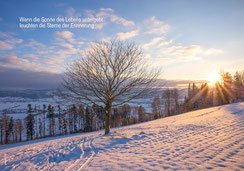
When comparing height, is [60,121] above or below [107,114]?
below

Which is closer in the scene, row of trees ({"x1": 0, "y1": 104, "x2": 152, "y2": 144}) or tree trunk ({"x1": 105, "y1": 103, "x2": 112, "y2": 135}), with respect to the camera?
tree trunk ({"x1": 105, "y1": 103, "x2": 112, "y2": 135})

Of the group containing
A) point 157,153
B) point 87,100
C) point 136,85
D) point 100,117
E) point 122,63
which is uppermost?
point 122,63

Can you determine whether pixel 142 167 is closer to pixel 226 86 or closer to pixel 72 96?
pixel 72 96

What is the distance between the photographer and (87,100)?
9094 mm

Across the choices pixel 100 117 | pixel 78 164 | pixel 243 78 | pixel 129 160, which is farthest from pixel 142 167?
pixel 243 78

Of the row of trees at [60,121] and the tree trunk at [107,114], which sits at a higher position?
the tree trunk at [107,114]

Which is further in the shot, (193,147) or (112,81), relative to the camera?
(112,81)

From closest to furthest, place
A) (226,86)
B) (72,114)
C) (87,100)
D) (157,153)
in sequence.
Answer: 1. (157,153)
2. (87,100)
3. (226,86)
4. (72,114)

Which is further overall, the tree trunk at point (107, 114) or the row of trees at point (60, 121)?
the row of trees at point (60, 121)

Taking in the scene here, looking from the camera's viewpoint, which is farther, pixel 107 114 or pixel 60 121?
pixel 60 121

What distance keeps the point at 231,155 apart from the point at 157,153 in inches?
113

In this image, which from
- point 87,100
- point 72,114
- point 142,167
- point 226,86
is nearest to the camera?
point 142,167

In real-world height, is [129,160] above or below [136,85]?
below

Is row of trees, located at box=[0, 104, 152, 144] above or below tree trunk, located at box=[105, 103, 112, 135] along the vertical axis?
below
